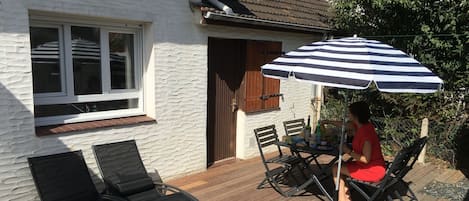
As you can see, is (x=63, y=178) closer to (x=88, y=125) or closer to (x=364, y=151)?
(x=88, y=125)

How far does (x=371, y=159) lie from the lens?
409 centimetres

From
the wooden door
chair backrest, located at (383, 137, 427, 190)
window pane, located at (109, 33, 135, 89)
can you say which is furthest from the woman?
window pane, located at (109, 33, 135, 89)

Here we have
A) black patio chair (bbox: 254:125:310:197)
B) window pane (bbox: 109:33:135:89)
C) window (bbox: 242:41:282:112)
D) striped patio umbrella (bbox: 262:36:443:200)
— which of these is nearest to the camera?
striped patio umbrella (bbox: 262:36:443:200)

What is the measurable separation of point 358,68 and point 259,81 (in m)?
3.61

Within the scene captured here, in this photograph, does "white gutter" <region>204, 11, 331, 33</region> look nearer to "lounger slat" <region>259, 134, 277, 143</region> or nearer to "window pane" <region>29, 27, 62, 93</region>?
"lounger slat" <region>259, 134, 277, 143</region>

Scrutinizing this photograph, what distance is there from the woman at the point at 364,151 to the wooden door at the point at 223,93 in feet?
8.72

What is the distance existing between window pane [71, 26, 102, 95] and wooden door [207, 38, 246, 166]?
6.37ft

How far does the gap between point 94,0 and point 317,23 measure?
194 inches

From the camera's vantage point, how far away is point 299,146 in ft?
15.0

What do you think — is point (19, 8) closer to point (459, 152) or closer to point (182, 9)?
point (182, 9)

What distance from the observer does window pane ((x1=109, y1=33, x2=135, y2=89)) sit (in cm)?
486

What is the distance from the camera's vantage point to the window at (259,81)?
21.5 feet

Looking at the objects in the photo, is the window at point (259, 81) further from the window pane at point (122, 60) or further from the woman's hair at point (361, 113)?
the woman's hair at point (361, 113)

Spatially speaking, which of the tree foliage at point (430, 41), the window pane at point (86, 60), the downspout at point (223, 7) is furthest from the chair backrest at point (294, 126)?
the window pane at point (86, 60)
